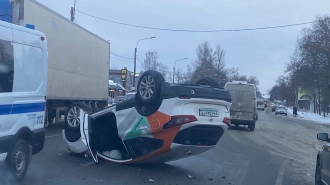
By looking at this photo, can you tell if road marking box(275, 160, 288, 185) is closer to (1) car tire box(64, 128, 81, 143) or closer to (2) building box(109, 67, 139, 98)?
(1) car tire box(64, 128, 81, 143)

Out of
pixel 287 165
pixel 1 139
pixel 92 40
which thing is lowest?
pixel 287 165

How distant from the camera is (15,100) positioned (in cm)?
766

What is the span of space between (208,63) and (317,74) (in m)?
25.3

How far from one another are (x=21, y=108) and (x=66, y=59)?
11878 mm

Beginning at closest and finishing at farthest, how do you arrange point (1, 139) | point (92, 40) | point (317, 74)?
point (1, 139) → point (92, 40) → point (317, 74)

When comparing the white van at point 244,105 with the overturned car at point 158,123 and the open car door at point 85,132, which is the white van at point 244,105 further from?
the open car door at point 85,132

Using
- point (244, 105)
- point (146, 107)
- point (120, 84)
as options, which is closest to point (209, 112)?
point (146, 107)

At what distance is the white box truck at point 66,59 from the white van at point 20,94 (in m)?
5.65

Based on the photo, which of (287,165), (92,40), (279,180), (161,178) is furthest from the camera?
(92,40)

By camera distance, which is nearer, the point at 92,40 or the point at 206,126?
the point at 206,126

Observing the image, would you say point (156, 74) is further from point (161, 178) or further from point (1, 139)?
point (1, 139)

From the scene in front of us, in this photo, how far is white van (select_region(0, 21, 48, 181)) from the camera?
7453mm

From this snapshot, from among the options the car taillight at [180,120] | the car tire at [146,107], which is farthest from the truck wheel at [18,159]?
the car taillight at [180,120]

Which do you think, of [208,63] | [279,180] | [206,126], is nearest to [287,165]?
[279,180]
